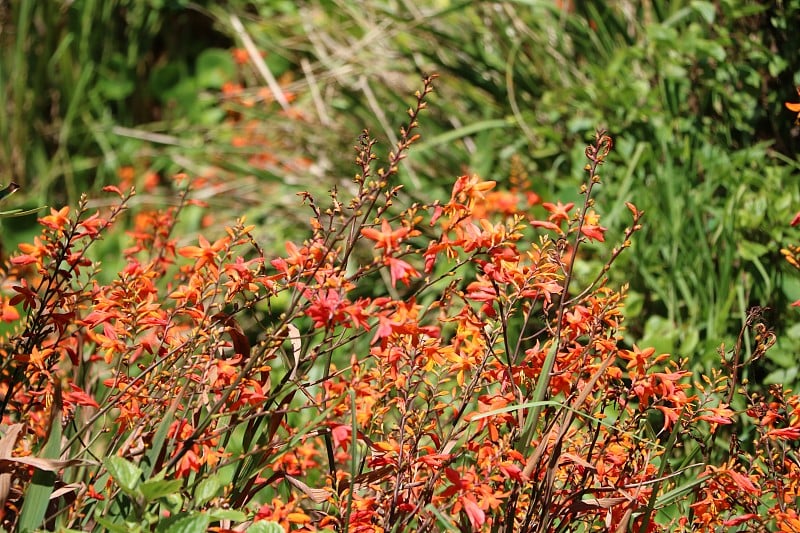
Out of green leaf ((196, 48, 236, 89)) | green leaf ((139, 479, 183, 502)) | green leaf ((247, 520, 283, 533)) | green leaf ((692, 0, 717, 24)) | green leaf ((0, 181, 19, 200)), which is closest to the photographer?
green leaf ((139, 479, 183, 502))

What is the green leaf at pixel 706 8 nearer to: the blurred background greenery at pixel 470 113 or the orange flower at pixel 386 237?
the blurred background greenery at pixel 470 113

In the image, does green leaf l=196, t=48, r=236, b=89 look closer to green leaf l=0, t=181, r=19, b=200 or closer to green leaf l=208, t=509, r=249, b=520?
green leaf l=0, t=181, r=19, b=200

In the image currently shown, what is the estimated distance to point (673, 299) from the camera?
2.78m

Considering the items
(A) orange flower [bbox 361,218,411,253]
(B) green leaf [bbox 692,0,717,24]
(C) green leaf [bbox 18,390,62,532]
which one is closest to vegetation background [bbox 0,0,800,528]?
(B) green leaf [bbox 692,0,717,24]

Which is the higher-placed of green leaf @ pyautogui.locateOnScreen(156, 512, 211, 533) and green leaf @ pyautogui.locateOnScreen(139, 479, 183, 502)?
green leaf @ pyautogui.locateOnScreen(139, 479, 183, 502)

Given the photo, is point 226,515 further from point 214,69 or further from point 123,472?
point 214,69

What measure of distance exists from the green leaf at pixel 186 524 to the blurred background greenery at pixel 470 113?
5.09 feet

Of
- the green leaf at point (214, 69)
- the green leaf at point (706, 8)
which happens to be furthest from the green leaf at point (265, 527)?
the green leaf at point (214, 69)

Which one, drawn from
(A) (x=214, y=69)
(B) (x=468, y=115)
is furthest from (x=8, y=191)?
(A) (x=214, y=69)

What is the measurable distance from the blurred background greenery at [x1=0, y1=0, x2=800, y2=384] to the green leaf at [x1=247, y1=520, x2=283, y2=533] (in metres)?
1.44

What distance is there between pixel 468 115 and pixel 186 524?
2.96 m

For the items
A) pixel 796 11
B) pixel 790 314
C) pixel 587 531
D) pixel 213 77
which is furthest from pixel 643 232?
pixel 213 77

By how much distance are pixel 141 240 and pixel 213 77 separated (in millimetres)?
3654

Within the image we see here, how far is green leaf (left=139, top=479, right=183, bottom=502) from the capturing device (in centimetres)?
125
